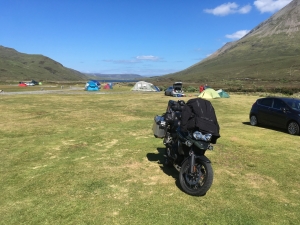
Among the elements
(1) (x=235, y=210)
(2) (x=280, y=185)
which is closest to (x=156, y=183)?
(1) (x=235, y=210)

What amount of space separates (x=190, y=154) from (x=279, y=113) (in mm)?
9714

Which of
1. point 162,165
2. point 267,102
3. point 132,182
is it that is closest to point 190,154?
point 132,182

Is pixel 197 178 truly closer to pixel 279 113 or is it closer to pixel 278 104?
pixel 279 113

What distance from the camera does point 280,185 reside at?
6.35 m

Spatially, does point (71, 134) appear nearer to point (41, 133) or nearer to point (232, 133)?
point (41, 133)

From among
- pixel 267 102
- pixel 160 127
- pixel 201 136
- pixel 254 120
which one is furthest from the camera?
pixel 254 120

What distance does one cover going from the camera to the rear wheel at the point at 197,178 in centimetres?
541

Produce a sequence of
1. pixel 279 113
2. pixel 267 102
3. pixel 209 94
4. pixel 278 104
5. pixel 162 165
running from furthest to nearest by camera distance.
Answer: pixel 209 94, pixel 267 102, pixel 278 104, pixel 279 113, pixel 162 165

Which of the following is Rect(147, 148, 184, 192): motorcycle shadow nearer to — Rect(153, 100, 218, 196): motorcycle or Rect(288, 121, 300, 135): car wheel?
Rect(153, 100, 218, 196): motorcycle

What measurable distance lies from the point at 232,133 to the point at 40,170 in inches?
342

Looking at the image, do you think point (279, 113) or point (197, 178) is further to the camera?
point (279, 113)

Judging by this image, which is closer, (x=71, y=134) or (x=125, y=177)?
(x=125, y=177)

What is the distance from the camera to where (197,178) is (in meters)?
5.71

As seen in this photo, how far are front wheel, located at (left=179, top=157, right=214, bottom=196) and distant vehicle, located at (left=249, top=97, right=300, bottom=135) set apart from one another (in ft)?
29.3
